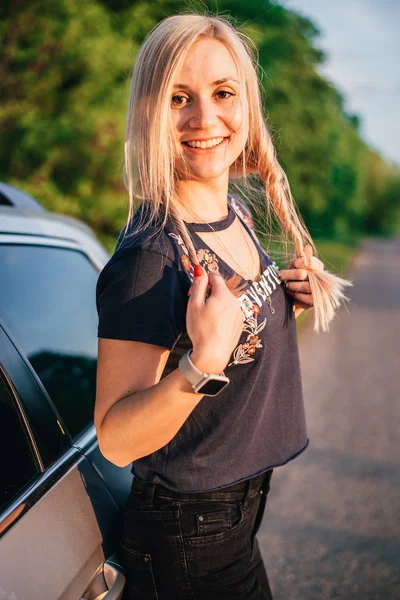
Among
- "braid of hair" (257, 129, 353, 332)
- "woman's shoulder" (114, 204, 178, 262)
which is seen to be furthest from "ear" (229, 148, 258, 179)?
"woman's shoulder" (114, 204, 178, 262)

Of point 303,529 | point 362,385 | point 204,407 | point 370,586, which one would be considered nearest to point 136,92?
point 204,407

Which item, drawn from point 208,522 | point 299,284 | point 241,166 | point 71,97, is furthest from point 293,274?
point 71,97

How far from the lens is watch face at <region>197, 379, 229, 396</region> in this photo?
1200mm

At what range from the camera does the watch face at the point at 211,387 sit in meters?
1.20

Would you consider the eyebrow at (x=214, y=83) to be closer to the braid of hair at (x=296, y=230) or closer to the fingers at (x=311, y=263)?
the braid of hair at (x=296, y=230)

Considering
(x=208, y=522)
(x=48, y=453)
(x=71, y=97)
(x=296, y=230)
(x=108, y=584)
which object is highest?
(x=71, y=97)

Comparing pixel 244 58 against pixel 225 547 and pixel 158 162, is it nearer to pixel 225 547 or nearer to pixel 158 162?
pixel 158 162

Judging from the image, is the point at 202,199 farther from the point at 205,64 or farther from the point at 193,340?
the point at 193,340

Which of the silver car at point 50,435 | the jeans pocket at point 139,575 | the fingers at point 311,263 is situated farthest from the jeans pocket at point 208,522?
the fingers at point 311,263

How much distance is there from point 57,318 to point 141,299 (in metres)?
0.84

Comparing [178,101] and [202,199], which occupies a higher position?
[178,101]

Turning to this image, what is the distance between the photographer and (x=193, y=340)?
3.96ft

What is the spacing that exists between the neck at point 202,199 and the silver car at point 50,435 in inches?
20.9

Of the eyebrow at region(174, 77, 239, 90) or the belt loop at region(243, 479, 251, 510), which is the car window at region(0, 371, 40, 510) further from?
the eyebrow at region(174, 77, 239, 90)
